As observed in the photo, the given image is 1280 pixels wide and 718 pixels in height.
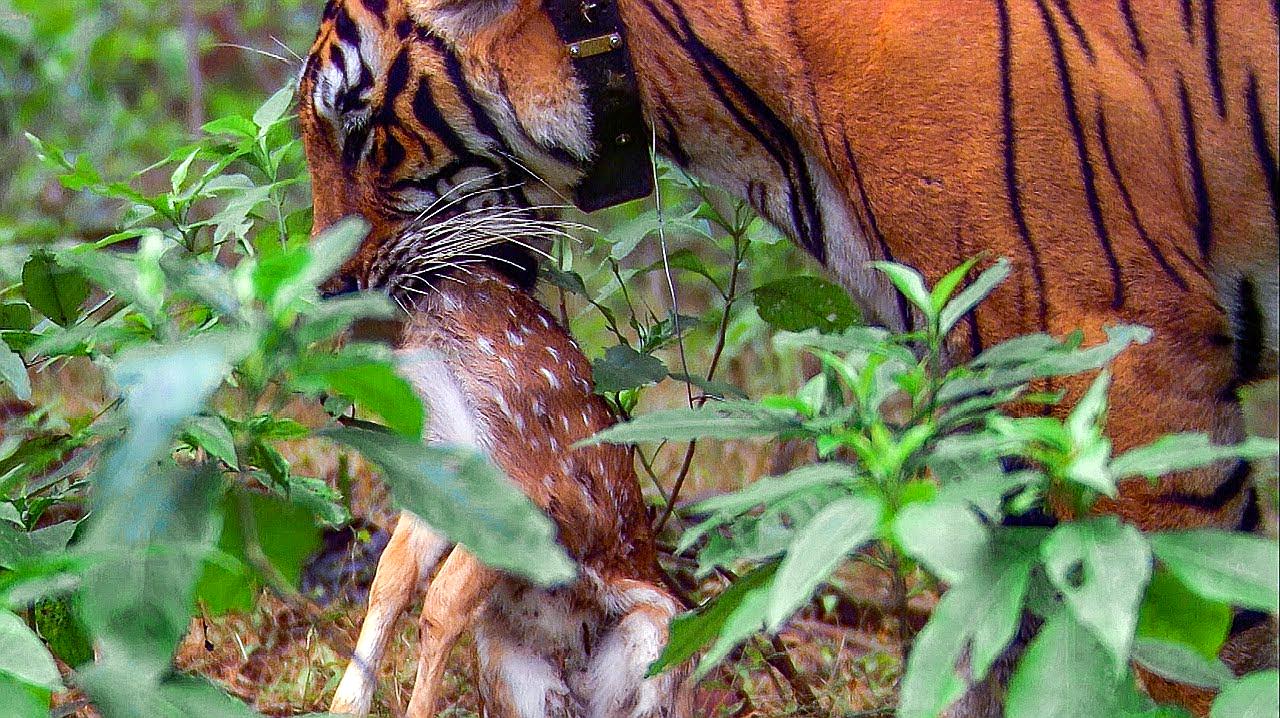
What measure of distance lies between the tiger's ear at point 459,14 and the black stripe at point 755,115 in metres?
0.27

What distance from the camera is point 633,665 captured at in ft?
7.66

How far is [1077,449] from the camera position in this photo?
1.39 m

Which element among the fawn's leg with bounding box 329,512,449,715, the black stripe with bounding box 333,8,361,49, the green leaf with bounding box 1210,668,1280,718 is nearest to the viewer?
the green leaf with bounding box 1210,668,1280,718

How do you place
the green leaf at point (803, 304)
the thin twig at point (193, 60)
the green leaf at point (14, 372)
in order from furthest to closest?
1. the thin twig at point (193, 60)
2. the green leaf at point (803, 304)
3. the green leaf at point (14, 372)

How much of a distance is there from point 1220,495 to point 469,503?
1244 mm

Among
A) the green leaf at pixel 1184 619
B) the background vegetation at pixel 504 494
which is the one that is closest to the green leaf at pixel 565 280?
the background vegetation at pixel 504 494

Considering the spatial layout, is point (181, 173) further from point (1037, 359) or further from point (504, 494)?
Answer: point (1037, 359)

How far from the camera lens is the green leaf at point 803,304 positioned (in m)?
2.88

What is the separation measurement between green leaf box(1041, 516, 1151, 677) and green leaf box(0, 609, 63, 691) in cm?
100

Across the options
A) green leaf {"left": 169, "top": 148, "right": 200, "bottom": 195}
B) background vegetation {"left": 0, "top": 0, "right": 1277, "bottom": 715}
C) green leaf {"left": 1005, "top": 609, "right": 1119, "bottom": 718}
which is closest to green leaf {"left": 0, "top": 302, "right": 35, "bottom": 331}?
background vegetation {"left": 0, "top": 0, "right": 1277, "bottom": 715}

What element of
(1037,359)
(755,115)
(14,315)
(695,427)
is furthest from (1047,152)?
(14,315)

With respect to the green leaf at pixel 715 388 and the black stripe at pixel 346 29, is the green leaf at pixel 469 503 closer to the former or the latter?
the green leaf at pixel 715 388

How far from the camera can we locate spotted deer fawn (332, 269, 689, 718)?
231 cm

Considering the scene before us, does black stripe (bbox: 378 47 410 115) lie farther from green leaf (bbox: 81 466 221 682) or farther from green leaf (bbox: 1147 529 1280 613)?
green leaf (bbox: 1147 529 1280 613)
